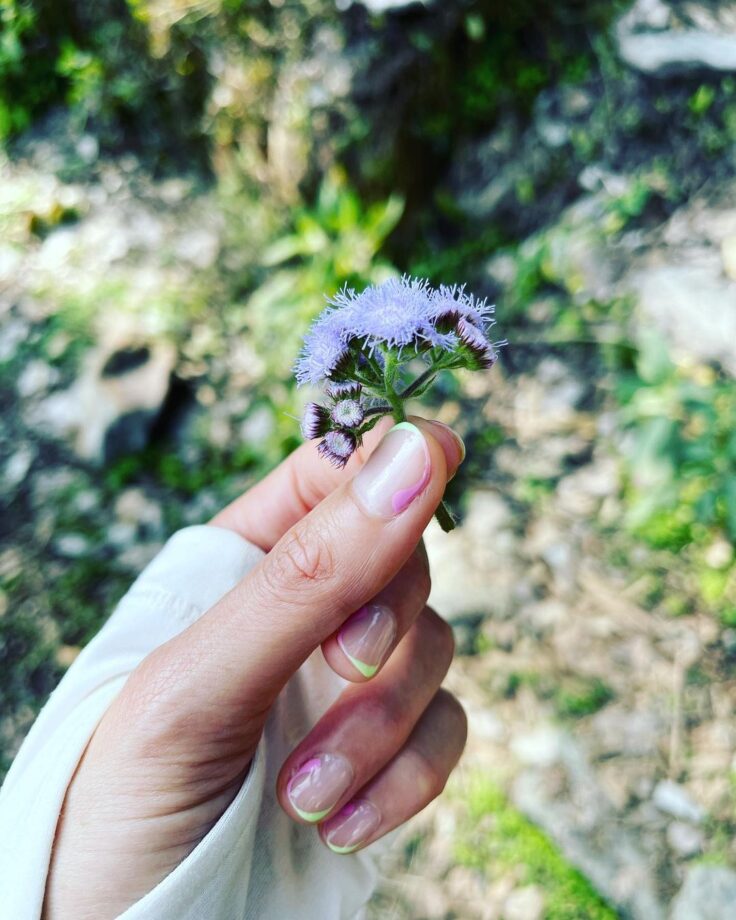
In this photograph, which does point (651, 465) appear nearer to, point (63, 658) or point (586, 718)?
point (586, 718)

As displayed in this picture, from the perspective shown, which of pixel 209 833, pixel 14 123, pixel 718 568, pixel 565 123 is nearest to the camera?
pixel 209 833

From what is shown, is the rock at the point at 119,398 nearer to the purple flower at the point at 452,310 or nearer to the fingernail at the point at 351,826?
the fingernail at the point at 351,826

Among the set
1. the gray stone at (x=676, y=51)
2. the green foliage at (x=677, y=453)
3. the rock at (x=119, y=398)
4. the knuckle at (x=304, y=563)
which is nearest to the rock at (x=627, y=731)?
the green foliage at (x=677, y=453)

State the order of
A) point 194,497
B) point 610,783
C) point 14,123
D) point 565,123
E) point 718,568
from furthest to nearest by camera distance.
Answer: point 14,123, point 565,123, point 194,497, point 718,568, point 610,783

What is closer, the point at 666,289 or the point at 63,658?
the point at 63,658

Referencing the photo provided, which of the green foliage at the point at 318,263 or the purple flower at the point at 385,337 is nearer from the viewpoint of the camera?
the purple flower at the point at 385,337

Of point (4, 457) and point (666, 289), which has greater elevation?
point (4, 457)

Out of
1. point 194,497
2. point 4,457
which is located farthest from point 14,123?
point 194,497

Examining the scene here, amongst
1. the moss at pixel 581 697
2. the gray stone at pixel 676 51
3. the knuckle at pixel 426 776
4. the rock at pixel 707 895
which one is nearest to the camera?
the knuckle at pixel 426 776
